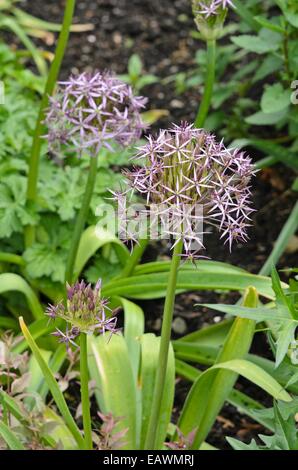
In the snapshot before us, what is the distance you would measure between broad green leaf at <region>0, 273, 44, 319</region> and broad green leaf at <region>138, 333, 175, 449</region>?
0.55m

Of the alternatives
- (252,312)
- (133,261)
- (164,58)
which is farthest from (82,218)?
(164,58)

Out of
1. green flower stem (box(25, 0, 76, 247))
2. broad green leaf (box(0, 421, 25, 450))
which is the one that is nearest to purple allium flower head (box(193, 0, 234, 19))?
green flower stem (box(25, 0, 76, 247))

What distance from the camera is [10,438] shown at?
252cm

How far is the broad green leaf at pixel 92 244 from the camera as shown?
3.41 meters

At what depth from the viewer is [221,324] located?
340 centimetres

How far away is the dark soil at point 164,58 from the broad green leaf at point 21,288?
0.52 meters

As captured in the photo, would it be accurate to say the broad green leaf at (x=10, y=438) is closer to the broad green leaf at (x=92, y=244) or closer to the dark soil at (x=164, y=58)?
the broad green leaf at (x=92, y=244)

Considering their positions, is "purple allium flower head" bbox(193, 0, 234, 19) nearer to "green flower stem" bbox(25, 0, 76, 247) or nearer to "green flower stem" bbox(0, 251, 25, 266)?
"green flower stem" bbox(25, 0, 76, 247)

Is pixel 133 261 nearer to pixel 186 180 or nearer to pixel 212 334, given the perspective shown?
pixel 212 334

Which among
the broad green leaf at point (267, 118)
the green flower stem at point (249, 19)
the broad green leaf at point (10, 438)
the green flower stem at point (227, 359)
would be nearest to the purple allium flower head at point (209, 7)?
the green flower stem at point (227, 359)

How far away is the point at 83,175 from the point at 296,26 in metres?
1.00

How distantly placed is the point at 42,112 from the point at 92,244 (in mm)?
522

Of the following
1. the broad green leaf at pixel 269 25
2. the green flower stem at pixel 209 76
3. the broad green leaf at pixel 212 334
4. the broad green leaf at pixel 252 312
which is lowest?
the broad green leaf at pixel 212 334
